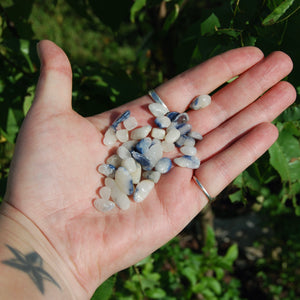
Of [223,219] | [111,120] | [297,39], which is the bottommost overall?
[223,219]

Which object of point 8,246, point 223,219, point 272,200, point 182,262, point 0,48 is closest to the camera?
point 8,246

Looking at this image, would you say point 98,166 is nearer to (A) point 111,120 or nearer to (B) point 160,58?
(A) point 111,120

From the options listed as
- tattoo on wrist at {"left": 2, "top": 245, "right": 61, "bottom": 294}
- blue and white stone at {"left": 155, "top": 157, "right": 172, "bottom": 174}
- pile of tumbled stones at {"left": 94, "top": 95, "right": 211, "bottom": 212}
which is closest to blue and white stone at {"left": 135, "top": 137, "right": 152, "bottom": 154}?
pile of tumbled stones at {"left": 94, "top": 95, "right": 211, "bottom": 212}

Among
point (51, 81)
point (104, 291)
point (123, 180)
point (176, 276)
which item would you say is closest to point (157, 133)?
point (123, 180)

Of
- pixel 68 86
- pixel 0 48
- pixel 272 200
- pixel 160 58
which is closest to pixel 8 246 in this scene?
pixel 68 86

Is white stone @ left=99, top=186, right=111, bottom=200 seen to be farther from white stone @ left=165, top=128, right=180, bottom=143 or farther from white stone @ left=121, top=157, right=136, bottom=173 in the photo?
white stone @ left=165, top=128, right=180, bottom=143

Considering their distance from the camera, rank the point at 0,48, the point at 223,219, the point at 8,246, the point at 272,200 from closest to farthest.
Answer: the point at 8,246 → the point at 0,48 → the point at 272,200 → the point at 223,219

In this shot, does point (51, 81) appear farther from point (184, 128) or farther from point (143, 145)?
point (184, 128)
